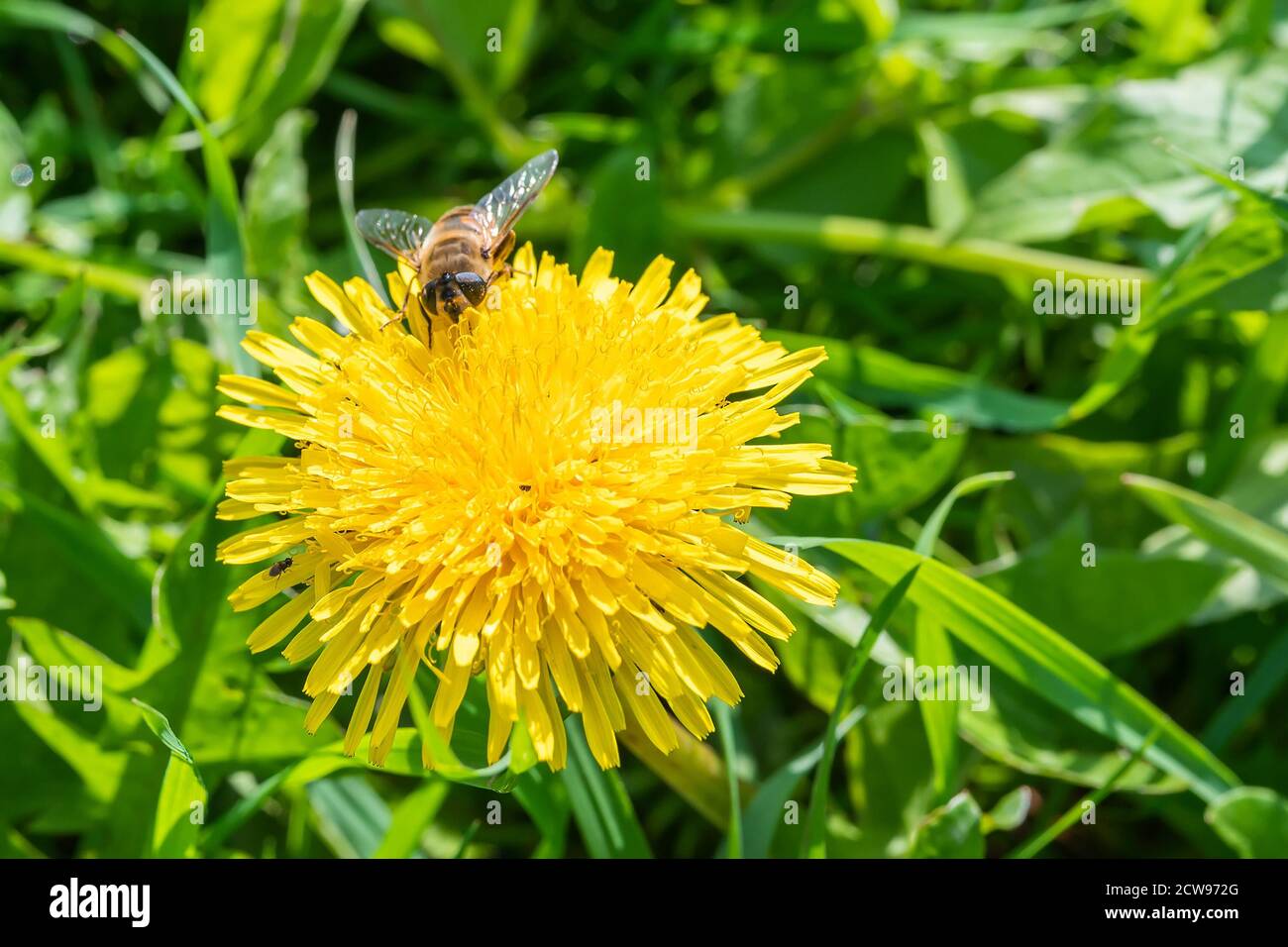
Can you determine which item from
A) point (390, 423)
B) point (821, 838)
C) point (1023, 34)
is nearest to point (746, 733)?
point (821, 838)

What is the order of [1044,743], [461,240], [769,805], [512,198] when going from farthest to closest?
[1044,743] → [769,805] → [512,198] → [461,240]

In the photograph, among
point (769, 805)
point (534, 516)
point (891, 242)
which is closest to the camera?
point (534, 516)

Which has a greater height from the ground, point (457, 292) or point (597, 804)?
point (457, 292)

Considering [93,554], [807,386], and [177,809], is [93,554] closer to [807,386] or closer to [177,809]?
[177,809]

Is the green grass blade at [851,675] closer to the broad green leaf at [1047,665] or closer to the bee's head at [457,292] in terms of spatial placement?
the broad green leaf at [1047,665]

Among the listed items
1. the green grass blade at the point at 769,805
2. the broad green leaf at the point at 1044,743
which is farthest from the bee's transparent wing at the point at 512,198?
the broad green leaf at the point at 1044,743

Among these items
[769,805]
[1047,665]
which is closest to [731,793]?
[769,805]
